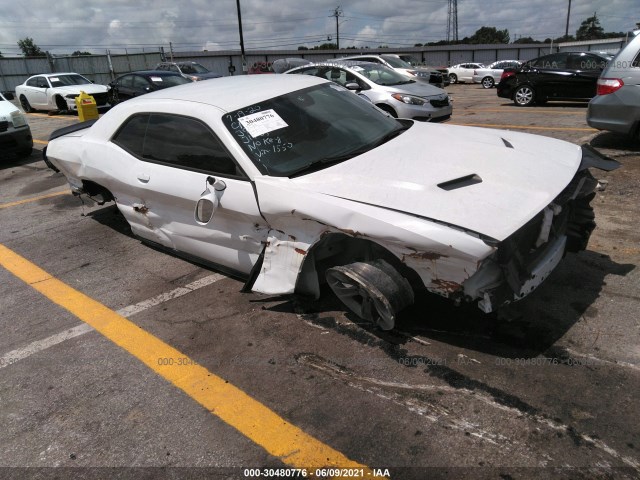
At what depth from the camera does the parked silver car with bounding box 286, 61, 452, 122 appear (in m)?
9.17

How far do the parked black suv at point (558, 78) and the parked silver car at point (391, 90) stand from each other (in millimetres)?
4441

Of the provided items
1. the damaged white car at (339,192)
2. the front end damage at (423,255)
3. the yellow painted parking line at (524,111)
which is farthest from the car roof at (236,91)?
the yellow painted parking line at (524,111)

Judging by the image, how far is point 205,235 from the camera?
3.61m

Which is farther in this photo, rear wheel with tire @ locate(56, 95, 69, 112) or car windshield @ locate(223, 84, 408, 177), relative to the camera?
rear wheel with tire @ locate(56, 95, 69, 112)

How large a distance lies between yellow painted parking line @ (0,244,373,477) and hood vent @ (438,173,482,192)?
1.54m

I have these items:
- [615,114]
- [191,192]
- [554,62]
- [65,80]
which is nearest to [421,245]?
[191,192]

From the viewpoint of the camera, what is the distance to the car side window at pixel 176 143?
3.35m

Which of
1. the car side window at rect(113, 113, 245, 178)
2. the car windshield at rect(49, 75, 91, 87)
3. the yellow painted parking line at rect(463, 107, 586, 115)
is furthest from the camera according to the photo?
the car windshield at rect(49, 75, 91, 87)

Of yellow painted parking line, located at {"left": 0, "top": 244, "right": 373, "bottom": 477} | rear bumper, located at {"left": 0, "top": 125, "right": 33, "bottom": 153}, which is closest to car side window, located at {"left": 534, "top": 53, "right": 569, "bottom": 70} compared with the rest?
rear bumper, located at {"left": 0, "top": 125, "right": 33, "bottom": 153}

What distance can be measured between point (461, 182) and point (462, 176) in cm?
5

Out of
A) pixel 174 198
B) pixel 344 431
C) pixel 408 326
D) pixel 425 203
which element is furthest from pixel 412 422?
pixel 174 198

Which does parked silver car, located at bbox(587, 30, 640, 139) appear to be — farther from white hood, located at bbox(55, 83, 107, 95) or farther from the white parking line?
white hood, located at bbox(55, 83, 107, 95)

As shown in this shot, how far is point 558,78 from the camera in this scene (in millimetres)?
12477

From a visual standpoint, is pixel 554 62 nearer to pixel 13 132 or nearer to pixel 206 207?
pixel 206 207
